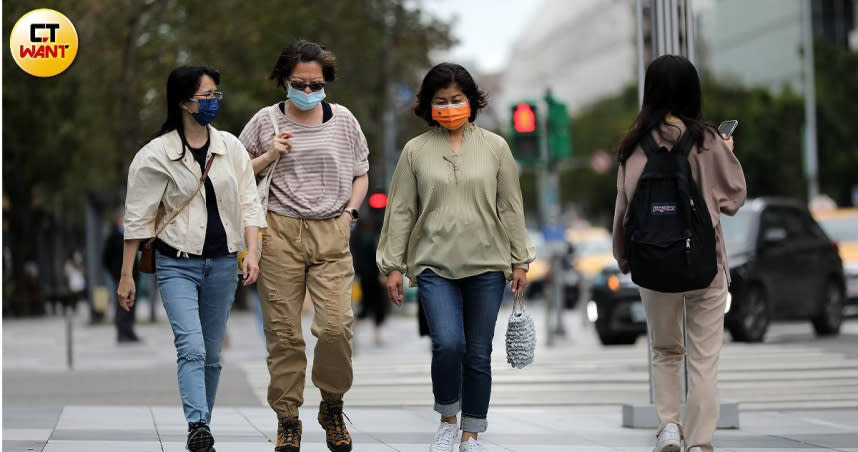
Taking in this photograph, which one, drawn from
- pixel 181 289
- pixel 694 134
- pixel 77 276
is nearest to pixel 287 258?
pixel 181 289

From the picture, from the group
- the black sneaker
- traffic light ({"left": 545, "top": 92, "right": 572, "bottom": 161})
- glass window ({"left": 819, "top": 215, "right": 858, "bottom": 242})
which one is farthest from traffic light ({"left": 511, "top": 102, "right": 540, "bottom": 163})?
the black sneaker

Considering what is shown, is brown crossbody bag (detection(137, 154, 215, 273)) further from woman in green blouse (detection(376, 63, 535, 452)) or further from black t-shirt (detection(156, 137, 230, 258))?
woman in green blouse (detection(376, 63, 535, 452))

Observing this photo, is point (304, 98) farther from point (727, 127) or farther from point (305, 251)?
point (727, 127)

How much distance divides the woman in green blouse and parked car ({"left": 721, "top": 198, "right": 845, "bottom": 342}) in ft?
33.3

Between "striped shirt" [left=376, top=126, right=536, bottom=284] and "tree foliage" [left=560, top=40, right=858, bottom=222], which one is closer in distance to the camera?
"striped shirt" [left=376, top=126, right=536, bottom=284]

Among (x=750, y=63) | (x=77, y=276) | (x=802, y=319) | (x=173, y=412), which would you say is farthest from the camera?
(x=750, y=63)

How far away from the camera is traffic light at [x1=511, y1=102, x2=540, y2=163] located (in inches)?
846

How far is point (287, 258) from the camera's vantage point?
7191mm

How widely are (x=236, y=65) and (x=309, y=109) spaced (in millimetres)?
23904

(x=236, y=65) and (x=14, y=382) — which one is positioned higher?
(x=236, y=65)

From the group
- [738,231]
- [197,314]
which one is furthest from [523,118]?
[197,314]

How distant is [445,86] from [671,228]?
49.8 inches

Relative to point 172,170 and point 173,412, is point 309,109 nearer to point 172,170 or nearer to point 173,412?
point 172,170

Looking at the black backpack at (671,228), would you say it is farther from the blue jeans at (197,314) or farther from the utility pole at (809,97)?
the utility pole at (809,97)
